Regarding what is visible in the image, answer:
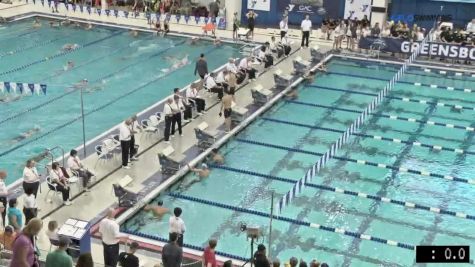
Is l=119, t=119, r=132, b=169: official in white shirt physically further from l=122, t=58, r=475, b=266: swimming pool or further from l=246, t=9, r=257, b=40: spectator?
l=246, t=9, r=257, b=40: spectator

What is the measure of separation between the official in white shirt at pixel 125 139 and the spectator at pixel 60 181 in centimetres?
163

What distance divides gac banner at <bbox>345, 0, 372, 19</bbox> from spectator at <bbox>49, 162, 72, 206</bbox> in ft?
52.0

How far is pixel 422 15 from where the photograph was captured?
24.2 m

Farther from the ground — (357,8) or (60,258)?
(357,8)

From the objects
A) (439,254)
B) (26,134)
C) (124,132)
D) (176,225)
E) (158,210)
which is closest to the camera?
(439,254)

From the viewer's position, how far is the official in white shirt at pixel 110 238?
884cm

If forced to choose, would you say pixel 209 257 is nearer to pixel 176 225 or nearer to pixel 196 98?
pixel 176 225

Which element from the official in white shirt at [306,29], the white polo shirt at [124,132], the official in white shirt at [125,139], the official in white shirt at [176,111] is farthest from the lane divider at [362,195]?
the official in white shirt at [306,29]

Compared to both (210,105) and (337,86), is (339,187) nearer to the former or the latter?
(210,105)

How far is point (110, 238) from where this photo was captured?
8.88m

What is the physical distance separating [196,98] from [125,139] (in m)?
3.45

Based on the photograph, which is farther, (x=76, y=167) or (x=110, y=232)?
(x=76, y=167)

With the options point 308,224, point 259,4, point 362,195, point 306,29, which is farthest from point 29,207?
point 259,4

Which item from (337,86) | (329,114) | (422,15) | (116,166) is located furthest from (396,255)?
(422,15)
